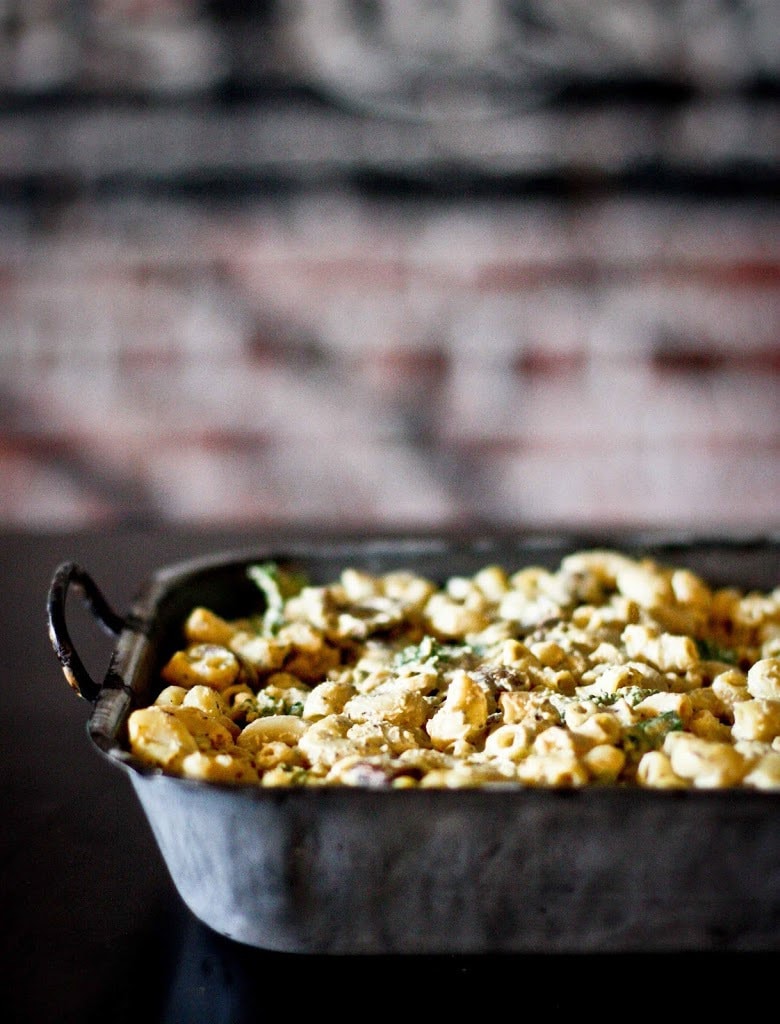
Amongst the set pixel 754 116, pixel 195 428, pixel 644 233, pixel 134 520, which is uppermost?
pixel 754 116

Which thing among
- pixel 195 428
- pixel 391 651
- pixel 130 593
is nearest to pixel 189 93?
pixel 195 428

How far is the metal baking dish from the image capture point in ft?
1.70

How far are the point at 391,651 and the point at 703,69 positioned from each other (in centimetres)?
161

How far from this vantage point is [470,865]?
54 cm

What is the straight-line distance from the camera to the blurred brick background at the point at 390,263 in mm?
2031

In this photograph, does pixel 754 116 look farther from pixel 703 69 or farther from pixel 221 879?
pixel 221 879

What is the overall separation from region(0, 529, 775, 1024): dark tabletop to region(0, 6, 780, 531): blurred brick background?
1.46m

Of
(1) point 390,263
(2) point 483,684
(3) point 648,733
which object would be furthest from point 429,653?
(1) point 390,263

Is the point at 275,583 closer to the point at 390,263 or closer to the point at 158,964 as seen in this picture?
the point at 158,964

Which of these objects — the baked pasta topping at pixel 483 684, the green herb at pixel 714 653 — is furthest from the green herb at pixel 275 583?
the green herb at pixel 714 653

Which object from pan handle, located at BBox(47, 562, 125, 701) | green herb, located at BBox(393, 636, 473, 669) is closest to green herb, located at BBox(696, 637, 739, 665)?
green herb, located at BBox(393, 636, 473, 669)

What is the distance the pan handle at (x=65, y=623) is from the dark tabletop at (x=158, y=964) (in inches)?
4.4

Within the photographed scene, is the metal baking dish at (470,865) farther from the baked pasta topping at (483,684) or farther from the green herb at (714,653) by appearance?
the green herb at (714,653)

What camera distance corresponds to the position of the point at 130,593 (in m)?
1.21
